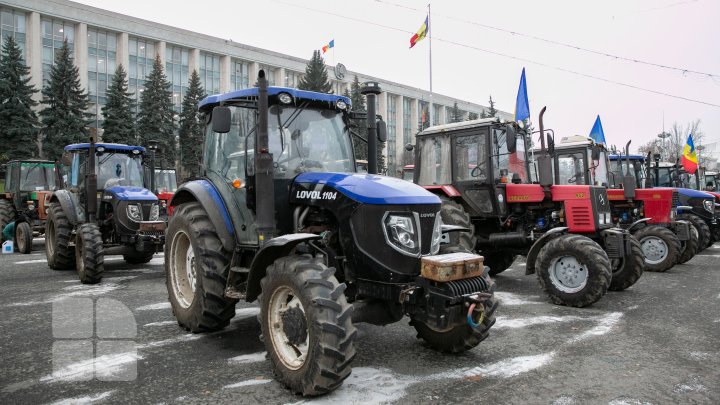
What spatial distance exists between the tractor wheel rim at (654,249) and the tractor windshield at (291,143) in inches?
314

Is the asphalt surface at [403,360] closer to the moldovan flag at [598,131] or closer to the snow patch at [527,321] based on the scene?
the snow patch at [527,321]

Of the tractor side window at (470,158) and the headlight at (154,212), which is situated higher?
the tractor side window at (470,158)

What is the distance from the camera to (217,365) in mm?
4445

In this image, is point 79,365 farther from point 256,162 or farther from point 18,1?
point 18,1

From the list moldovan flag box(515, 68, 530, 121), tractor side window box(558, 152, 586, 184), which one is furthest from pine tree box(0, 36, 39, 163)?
tractor side window box(558, 152, 586, 184)

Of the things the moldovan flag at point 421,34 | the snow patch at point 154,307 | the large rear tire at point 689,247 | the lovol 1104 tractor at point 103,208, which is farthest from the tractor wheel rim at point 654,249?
the moldovan flag at point 421,34

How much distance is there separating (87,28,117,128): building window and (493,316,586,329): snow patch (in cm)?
5098

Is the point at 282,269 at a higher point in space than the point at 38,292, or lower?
higher

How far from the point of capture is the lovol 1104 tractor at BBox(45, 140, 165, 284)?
904cm

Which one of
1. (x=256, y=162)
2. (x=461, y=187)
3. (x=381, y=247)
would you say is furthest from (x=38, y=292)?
(x=461, y=187)

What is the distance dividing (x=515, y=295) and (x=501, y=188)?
70.1 inches

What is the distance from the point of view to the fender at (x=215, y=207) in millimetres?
5016

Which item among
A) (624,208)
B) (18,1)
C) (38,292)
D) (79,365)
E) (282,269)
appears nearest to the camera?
(282,269)

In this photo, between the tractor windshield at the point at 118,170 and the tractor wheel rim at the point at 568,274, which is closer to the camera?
the tractor wheel rim at the point at 568,274
